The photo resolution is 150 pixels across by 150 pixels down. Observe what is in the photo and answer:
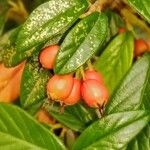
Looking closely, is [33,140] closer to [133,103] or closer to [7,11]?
[133,103]

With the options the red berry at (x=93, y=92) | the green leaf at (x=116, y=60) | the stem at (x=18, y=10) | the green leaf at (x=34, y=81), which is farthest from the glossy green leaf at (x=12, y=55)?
the stem at (x=18, y=10)

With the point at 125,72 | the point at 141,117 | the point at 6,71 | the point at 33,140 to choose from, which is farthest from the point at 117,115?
the point at 6,71

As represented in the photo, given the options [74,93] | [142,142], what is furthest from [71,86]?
[142,142]

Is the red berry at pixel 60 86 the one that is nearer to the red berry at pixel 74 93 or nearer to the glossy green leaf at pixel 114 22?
the red berry at pixel 74 93

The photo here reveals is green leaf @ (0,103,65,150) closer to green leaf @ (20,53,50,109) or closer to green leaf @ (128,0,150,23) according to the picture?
green leaf @ (20,53,50,109)

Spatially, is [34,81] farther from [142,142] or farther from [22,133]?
[142,142]
